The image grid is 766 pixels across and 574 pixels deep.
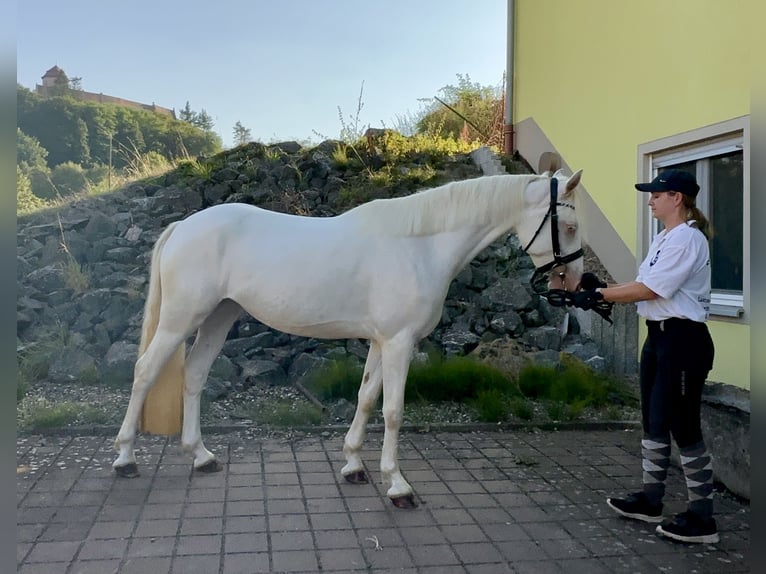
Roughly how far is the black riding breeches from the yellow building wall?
143 cm

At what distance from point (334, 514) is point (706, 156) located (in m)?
3.97

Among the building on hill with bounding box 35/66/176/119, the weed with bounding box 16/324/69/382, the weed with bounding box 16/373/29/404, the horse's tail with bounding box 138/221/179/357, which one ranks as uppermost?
the building on hill with bounding box 35/66/176/119

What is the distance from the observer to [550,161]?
25.6 ft

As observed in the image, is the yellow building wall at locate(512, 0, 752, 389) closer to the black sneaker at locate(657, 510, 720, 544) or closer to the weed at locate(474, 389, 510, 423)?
the black sneaker at locate(657, 510, 720, 544)

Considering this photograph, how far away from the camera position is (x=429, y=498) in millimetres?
3730

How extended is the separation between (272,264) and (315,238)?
A: 0.99ft

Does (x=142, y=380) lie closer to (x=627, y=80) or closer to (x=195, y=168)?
(x=627, y=80)

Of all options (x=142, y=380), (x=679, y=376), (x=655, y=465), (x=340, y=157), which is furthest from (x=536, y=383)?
(x=340, y=157)

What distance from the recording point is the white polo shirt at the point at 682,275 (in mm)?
3072

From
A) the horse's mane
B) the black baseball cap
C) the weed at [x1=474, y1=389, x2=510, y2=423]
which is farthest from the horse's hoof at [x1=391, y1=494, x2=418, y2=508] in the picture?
the black baseball cap

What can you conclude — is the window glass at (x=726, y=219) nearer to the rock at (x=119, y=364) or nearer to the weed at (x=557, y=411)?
the weed at (x=557, y=411)

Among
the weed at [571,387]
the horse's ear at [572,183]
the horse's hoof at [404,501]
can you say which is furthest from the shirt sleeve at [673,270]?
the weed at [571,387]

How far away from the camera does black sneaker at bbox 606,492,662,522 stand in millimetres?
3436

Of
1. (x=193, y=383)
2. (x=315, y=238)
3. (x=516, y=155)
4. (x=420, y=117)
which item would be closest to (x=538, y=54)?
(x=516, y=155)
